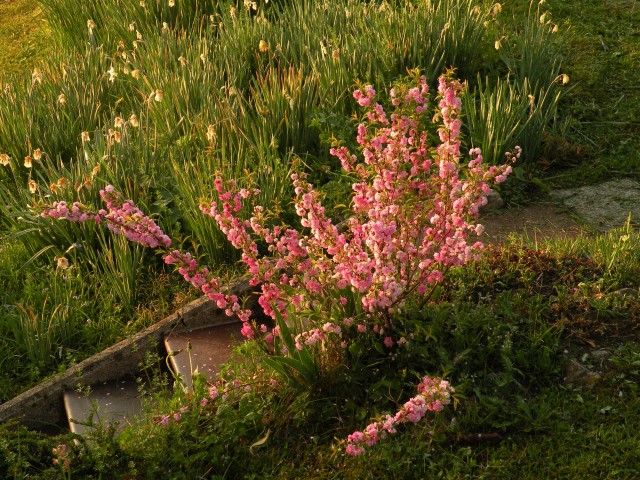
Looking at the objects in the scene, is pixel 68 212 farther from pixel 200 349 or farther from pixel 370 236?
pixel 370 236

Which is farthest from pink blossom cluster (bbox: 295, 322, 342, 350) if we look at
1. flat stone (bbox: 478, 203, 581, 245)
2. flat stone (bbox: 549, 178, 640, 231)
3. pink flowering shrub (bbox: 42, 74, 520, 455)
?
flat stone (bbox: 549, 178, 640, 231)

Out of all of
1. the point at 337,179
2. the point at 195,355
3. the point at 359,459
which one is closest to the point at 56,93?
the point at 337,179

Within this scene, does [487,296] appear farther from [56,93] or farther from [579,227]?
[56,93]

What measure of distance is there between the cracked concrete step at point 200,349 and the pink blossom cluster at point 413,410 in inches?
38.4

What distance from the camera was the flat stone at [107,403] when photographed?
3725 millimetres

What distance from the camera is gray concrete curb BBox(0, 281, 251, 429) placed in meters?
3.78

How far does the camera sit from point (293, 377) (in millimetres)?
3375

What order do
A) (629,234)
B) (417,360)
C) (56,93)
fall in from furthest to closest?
1. (56,93)
2. (629,234)
3. (417,360)

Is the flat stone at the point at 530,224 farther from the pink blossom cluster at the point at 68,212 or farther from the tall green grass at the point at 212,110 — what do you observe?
the pink blossom cluster at the point at 68,212

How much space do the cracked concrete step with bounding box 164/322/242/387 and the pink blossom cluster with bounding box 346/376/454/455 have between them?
0.98 meters

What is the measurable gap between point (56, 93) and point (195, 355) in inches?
103

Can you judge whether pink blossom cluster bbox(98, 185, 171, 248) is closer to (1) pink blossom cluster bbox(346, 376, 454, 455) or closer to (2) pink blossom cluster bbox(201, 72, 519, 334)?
(2) pink blossom cluster bbox(201, 72, 519, 334)

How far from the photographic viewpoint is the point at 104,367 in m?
3.97

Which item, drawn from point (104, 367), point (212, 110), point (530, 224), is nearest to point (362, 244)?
point (104, 367)
